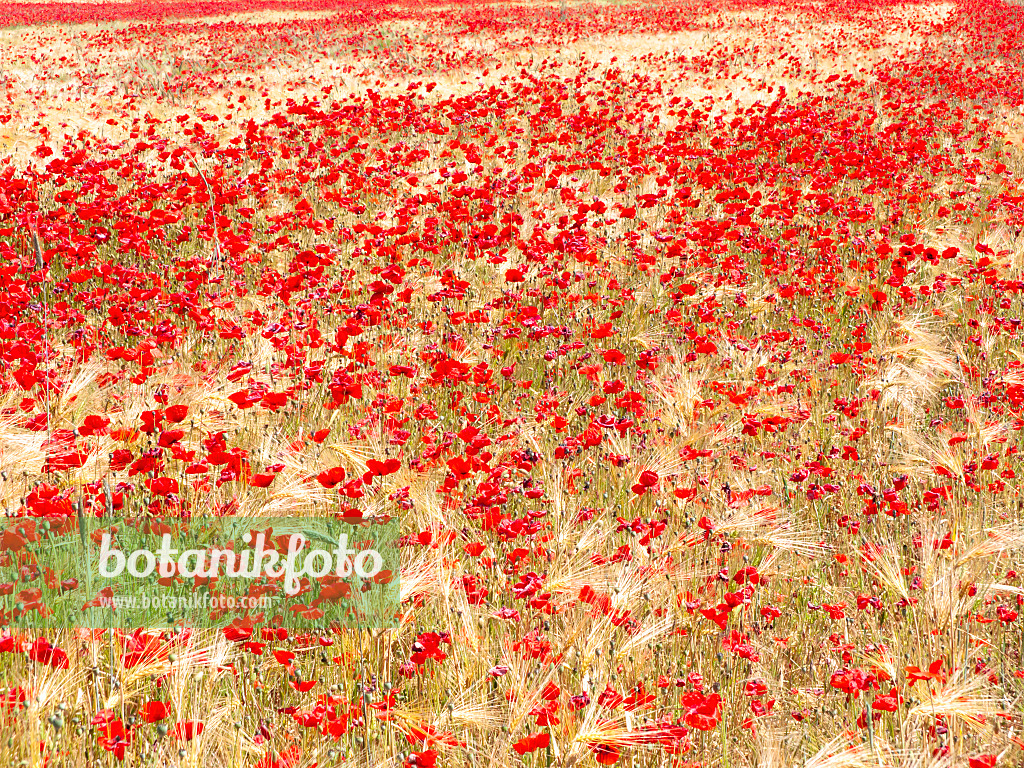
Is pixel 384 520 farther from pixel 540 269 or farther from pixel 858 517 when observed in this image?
pixel 540 269

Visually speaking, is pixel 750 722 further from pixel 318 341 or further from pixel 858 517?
pixel 318 341

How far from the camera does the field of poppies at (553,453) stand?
6.44 ft

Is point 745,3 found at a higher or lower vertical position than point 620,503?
higher

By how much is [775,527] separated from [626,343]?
1.89m

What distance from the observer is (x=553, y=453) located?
11.0 ft

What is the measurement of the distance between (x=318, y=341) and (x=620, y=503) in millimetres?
1763

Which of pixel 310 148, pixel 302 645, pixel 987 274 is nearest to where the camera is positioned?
pixel 302 645

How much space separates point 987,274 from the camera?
5004 mm

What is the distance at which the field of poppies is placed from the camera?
1963 mm

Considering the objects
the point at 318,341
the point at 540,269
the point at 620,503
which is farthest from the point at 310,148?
the point at 620,503

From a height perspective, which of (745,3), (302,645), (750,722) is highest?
(745,3)

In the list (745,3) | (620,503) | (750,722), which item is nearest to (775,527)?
(620,503)

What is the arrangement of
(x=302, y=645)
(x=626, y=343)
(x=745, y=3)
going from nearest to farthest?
(x=302, y=645), (x=626, y=343), (x=745, y=3)

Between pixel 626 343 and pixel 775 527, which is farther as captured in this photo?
pixel 626 343
